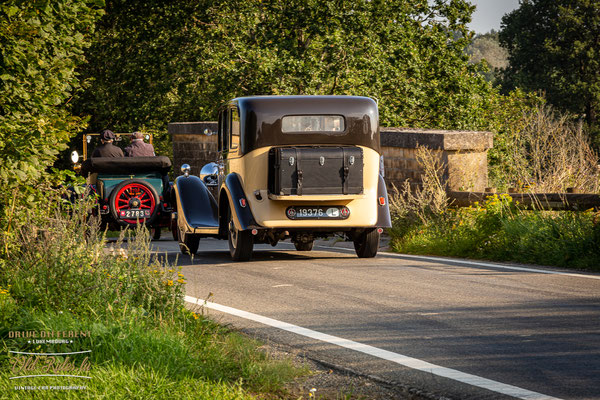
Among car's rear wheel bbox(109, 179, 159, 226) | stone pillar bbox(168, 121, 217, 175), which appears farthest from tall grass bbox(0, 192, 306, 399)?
stone pillar bbox(168, 121, 217, 175)

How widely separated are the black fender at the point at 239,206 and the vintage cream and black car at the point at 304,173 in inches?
0.5

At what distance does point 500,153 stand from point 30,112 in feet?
78.9

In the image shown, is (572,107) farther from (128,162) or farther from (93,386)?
(93,386)

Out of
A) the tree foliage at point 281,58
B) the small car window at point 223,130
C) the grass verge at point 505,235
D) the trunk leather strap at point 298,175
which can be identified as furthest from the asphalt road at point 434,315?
the tree foliage at point 281,58

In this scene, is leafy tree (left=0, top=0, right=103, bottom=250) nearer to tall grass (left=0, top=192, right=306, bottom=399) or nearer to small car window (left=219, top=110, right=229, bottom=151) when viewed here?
tall grass (left=0, top=192, right=306, bottom=399)

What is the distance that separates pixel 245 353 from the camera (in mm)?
6629

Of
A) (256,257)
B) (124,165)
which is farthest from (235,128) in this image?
(124,165)

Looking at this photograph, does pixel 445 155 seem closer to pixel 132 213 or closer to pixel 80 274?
pixel 132 213

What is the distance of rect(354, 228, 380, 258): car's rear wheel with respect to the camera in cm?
1320

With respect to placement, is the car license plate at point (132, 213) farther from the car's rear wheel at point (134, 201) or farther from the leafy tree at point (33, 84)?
the leafy tree at point (33, 84)

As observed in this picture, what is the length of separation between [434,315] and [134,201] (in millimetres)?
9823

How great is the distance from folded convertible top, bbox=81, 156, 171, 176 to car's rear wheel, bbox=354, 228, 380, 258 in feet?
17.4

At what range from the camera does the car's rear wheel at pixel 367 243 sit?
1320cm

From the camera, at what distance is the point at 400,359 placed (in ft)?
21.8
